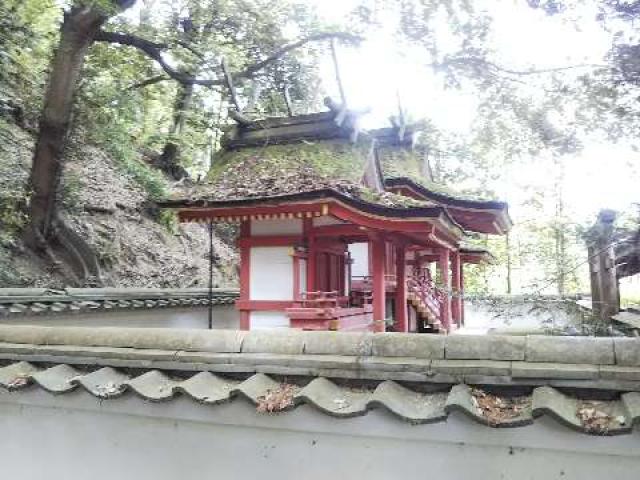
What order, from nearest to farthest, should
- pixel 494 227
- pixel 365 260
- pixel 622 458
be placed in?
1. pixel 622 458
2. pixel 365 260
3. pixel 494 227

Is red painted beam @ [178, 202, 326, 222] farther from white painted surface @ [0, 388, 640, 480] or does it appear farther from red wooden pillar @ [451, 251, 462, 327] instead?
red wooden pillar @ [451, 251, 462, 327]

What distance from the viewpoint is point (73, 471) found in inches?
129

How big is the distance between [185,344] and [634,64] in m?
2.92

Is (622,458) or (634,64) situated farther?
(634,64)

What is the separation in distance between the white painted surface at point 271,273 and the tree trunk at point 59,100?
4.56m

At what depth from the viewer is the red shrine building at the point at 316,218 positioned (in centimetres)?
865

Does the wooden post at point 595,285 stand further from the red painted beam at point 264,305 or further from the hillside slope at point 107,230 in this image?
the hillside slope at point 107,230

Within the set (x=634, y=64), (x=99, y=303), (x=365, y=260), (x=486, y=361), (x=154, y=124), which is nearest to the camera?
(x=486, y=361)

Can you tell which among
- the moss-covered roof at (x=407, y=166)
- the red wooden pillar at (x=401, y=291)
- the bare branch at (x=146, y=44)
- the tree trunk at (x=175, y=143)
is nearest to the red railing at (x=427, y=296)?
the red wooden pillar at (x=401, y=291)

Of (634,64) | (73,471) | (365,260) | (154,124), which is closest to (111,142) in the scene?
(365,260)

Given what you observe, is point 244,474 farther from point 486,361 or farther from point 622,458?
point 622,458

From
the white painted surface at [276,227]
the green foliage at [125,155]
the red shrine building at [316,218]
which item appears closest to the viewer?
the red shrine building at [316,218]

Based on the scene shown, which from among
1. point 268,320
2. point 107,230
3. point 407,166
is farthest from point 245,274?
point 407,166

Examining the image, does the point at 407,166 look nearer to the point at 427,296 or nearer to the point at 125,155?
the point at 427,296
